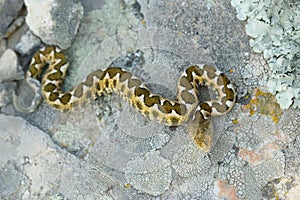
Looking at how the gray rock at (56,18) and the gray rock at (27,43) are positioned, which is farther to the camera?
the gray rock at (27,43)

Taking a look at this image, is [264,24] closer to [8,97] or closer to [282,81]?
[282,81]

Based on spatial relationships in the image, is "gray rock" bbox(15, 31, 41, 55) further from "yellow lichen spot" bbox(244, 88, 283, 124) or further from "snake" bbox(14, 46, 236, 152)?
"yellow lichen spot" bbox(244, 88, 283, 124)

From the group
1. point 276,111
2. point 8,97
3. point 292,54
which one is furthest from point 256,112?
point 8,97

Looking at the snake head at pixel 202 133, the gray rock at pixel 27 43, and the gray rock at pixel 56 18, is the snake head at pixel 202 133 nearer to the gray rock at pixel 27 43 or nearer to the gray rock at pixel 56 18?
the gray rock at pixel 56 18

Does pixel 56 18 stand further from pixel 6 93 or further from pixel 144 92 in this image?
pixel 144 92

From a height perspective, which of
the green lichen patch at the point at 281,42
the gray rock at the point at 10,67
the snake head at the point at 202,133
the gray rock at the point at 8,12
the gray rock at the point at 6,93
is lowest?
the gray rock at the point at 6,93

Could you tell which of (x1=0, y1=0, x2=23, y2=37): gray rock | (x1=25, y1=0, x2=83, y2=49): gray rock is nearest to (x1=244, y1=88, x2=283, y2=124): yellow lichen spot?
(x1=25, y1=0, x2=83, y2=49): gray rock

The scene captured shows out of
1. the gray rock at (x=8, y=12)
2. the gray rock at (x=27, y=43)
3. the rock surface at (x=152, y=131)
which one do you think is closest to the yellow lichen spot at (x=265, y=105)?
the rock surface at (x=152, y=131)

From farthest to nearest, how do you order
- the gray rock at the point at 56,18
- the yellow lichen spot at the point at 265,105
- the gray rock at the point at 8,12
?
the gray rock at the point at 8,12 < the gray rock at the point at 56,18 < the yellow lichen spot at the point at 265,105
